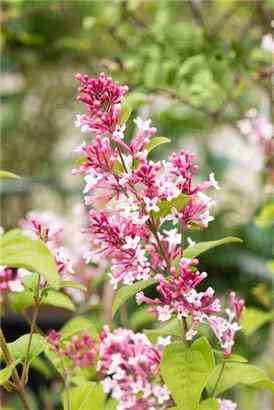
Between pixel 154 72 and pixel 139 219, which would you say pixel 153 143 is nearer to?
pixel 139 219

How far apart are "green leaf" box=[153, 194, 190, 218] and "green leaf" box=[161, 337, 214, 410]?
89 millimetres

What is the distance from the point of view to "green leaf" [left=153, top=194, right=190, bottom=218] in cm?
45

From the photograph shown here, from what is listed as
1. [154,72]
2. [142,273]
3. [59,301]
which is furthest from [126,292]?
[154,72]

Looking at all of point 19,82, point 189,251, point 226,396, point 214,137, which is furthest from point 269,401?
point 189,251

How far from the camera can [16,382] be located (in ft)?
1.44

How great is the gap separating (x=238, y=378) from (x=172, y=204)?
153 mm

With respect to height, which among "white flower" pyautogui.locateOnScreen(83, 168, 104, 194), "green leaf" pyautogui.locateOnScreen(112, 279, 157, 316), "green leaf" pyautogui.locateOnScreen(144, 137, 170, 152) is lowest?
"green leaf" pyautogui.locateOnScreen(112, 279, 157, 316)

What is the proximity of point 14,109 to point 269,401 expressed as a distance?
943 millimetres

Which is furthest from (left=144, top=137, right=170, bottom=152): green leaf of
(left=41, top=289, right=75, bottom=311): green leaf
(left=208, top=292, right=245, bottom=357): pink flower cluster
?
(left=41, top=289, right=75, bottom=311): green leaf

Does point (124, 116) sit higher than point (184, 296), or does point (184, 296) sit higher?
point (124, 116)

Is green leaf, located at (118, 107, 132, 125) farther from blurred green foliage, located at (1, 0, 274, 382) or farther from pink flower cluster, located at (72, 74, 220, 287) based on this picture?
blurred green foliage, located at (1, 0, 274, 382)

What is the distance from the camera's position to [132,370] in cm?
54

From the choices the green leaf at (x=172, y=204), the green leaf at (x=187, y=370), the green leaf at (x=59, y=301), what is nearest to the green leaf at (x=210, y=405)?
the green leaf at (x=187, y=370)

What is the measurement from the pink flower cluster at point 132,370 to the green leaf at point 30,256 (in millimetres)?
157
